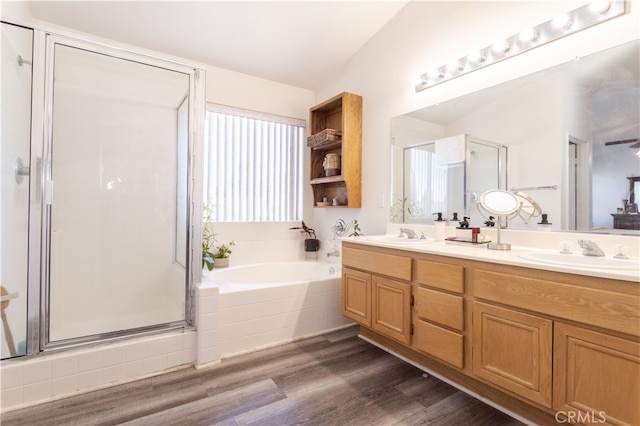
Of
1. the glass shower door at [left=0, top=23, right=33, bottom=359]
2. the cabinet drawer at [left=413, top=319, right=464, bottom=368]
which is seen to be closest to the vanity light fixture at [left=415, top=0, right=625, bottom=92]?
the cabinet drawer at [left=413, top=319, right=464, bottom=368]

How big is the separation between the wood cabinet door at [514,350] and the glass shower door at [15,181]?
8.02ft

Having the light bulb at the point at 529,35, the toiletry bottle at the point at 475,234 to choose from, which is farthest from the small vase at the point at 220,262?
the light bulb at the point at 529,35

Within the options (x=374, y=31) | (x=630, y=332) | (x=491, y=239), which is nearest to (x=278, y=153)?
(x=374, y=31)

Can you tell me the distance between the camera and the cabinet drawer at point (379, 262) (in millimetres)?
1909

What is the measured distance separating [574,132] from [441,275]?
3.43 ft

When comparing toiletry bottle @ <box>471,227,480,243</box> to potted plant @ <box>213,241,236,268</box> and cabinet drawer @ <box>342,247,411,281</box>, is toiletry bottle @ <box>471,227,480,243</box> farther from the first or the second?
potted plant @ <box>213,241,236,268</box>

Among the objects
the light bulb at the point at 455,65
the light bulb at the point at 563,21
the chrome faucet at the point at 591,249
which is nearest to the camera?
the chrome faucet at the point at 591,249

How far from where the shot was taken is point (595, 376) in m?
1.13

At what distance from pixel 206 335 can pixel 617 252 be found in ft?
7.64

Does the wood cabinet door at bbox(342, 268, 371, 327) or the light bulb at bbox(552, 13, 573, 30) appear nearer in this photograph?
the light bulb at bbox(552, 13, 573, 30)

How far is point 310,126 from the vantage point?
344 centimetres

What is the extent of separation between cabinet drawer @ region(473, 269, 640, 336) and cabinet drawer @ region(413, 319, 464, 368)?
0.29 meters

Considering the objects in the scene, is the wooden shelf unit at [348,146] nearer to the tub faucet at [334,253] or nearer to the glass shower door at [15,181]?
the tub faucet at [334,253]

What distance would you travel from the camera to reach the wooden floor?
5.07 ft
